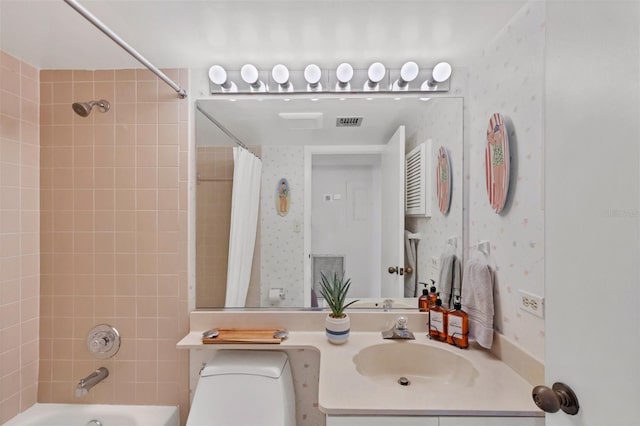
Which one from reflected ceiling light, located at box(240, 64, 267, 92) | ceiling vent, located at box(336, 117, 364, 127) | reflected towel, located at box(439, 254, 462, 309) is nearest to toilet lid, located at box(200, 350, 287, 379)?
reflected towel, located at box(439, 254, 462, 309)

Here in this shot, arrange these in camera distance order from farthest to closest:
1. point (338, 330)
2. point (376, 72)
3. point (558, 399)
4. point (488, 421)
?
point (376, 72)
point (338, 330)
point (488, 421)
point (558, 399)

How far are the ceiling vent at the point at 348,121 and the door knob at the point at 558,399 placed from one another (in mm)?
1250

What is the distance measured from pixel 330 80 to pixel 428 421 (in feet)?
4.77

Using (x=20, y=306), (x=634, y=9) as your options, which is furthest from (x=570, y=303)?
(x=20, y=306)

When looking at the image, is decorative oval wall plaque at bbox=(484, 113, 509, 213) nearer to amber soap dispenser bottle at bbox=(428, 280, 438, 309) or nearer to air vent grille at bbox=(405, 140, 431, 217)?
air vent grille at bbox=(405, 140, 431, 217)

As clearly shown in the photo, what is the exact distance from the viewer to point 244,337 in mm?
1284

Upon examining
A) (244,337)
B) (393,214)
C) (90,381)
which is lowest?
(90,381)

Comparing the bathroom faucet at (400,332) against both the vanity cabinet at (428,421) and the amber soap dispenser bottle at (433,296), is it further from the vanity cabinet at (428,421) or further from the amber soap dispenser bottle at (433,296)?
the vanity cabinet at (428,421)

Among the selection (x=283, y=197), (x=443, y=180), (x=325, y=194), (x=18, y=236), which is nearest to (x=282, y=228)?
(x=283, y=197)

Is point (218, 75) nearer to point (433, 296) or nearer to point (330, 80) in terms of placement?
point (330, 80)

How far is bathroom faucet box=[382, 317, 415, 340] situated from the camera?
1.29m

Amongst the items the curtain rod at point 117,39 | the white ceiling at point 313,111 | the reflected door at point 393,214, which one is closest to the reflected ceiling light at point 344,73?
the white ceiling at point 313,111

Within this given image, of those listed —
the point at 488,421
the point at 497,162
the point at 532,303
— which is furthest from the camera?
the point at 497,162

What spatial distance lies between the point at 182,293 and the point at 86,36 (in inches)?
47.2
